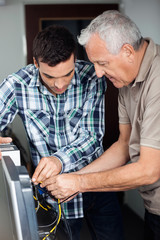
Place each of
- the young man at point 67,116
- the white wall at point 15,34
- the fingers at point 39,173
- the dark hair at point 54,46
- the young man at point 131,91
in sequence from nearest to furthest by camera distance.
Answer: the young man at point 131,91
the fingers at point 39,173
the dark hair at point 54,46
the young man at point 67,116
the white wall at point 15,34

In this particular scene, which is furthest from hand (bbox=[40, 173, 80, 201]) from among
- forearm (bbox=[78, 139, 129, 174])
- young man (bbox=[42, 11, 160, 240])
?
forearm (bbox=[78, 139, 129, 174])

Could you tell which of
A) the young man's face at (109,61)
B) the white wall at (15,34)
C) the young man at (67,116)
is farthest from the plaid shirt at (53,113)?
the white wall at (15,34)

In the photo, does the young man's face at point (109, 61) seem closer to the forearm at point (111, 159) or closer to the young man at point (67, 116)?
the young man at point (67, 116)

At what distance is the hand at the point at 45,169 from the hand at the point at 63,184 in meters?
0.03

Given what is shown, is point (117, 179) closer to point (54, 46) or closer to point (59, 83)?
point (59, 83)

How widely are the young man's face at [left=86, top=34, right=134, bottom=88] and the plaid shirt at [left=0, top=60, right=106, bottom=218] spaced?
37 cm

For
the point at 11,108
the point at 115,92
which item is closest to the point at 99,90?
the point at 11,108

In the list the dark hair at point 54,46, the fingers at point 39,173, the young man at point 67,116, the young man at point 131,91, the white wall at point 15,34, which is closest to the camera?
the young man at point 131,91

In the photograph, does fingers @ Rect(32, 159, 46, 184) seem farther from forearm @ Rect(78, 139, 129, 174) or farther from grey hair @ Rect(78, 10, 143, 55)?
grey hair @ Rect(78, 10, 143, 55)

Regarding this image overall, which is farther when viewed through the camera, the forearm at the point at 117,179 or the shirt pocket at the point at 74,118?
the shirt pocket at the point at 74,118

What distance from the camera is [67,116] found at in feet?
5.90

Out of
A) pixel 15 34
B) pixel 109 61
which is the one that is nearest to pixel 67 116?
pixel 109 61

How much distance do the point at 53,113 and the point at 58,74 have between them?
10.3 inches

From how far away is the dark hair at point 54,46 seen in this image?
5.23ft
